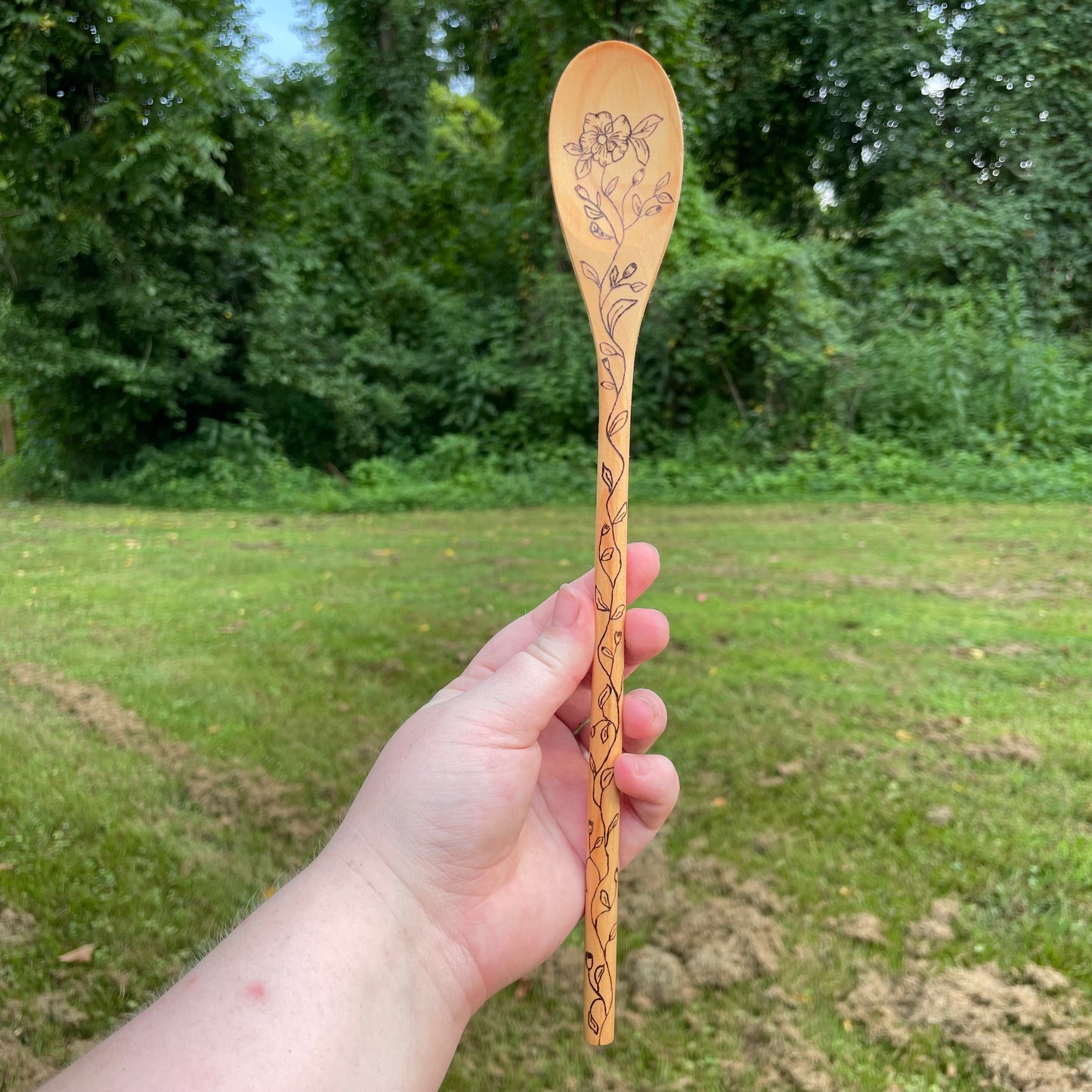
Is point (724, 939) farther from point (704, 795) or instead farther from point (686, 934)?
point (704, 795)

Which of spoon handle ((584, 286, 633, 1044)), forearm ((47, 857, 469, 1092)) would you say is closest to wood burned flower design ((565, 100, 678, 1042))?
spoon handle ((584, 286, 633, 1044))

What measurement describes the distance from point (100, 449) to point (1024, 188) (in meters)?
8.93

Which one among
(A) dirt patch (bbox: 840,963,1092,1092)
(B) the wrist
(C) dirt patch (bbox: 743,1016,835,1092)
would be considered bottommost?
(C) dirt patch (bbox: 743,1016,835,1092)

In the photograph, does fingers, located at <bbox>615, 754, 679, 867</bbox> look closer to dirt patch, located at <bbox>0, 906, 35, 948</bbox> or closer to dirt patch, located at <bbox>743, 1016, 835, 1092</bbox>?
dirt patch, located at <bbox>743, 1016, 835, 1092</bbox>

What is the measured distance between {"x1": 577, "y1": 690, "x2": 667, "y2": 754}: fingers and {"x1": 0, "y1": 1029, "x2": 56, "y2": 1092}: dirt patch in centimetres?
114

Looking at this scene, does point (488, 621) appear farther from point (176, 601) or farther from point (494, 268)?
point (494, 268)

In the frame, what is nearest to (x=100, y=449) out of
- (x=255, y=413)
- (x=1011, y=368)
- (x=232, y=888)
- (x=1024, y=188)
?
(x=255, y=413)

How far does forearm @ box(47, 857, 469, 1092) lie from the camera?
0.86m

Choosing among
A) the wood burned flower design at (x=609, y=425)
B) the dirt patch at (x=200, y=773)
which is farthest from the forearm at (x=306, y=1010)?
the dirt patch at (x=200, y=773)

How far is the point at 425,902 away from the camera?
1.15 metres

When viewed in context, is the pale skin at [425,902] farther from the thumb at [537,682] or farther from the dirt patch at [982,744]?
the dirt patch at [982,744]

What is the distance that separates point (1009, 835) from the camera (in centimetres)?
197

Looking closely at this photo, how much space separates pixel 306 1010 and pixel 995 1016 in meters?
1.24

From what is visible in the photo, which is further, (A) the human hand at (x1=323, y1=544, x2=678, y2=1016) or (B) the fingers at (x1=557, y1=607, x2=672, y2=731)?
(B) the fingers at (x1=557, y1=607, x2=672, y2=731)
